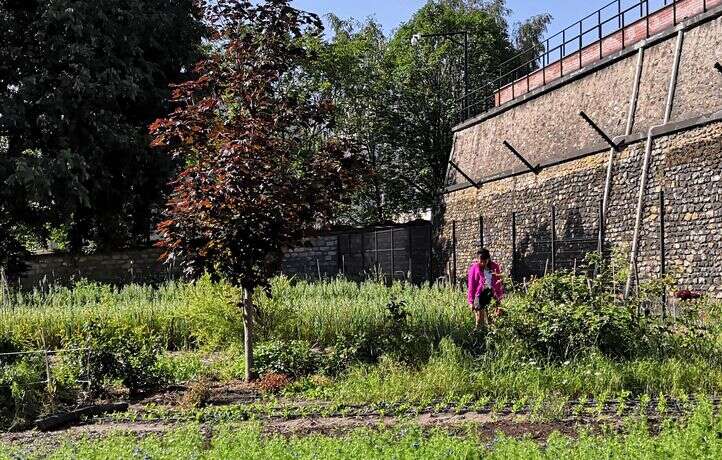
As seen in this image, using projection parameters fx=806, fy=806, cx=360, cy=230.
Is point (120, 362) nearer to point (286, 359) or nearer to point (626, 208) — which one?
point (286, 359)

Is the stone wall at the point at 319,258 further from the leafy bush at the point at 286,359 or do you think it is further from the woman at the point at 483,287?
the leafy bush at the point at 286,359

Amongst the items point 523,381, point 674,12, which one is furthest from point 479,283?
point 674,12

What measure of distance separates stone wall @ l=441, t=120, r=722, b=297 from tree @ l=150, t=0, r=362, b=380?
14.9 ft

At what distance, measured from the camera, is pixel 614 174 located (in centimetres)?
1839

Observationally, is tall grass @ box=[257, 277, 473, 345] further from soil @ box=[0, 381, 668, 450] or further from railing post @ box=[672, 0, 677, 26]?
railing post @ box=[672, 0, 677, 26]

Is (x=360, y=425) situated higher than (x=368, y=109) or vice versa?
(x=368, y=109)

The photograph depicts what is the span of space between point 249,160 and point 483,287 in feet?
14.5

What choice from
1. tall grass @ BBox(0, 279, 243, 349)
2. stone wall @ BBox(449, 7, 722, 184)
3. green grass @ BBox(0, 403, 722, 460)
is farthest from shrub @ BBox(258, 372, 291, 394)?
stone wall @ BBox(449, 7, 722, 184)

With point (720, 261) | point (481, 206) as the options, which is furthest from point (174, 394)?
point (481, 206)

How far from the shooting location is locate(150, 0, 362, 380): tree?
897cm

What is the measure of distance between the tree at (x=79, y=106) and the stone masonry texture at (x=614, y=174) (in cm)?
1010

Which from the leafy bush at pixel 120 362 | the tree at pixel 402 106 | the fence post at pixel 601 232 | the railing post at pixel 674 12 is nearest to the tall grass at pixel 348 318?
the leafy bush at pixel 120 362

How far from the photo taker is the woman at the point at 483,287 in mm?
11625

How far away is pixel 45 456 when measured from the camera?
5.45 metres
